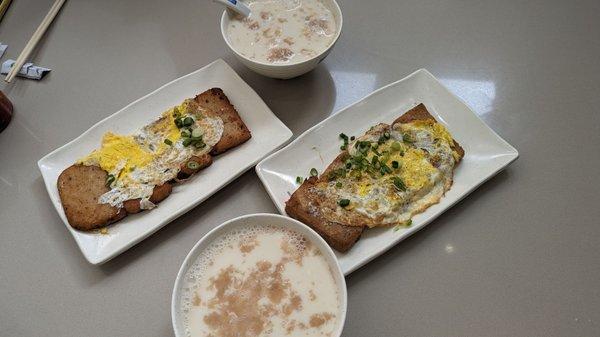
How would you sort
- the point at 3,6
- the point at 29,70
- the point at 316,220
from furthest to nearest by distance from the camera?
1. the point at 3,6
2. the point at 29,70
3. the point at 316,220

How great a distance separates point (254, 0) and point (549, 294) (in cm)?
152

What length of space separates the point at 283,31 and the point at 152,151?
688 millimetres

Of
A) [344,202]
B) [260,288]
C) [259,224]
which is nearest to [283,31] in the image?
[344,202]

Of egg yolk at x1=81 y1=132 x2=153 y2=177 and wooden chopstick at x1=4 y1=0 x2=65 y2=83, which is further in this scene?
wooden chopstick at x1=4 y1=0 x2=65 y2=83

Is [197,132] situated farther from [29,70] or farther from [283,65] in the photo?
[29,70]

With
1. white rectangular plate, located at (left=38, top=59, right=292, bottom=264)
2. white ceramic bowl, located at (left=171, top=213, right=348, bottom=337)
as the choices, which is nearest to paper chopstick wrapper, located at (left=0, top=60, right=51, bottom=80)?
white rectangular plate, located at (left=38, top=59, right=292, bottom=264)

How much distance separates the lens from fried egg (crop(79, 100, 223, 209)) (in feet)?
4.93

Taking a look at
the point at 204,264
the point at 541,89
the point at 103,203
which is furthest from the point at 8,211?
the point at 541,89

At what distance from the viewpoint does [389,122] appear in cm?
171

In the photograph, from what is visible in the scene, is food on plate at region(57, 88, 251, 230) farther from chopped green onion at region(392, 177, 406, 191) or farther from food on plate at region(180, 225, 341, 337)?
chopped green onion at region(392, 177, 406, 191)

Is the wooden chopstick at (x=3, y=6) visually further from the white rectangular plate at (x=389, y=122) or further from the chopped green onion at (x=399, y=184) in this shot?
the chopped green onion at (x=399, y=184)

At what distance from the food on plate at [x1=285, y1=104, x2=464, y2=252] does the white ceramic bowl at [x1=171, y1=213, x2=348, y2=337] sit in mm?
182

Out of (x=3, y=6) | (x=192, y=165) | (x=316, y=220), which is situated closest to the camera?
(x=316, y=220)

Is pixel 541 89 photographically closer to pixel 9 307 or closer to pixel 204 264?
pixel 204 264
